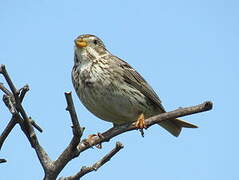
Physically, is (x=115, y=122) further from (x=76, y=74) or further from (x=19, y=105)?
(x=19, y=105)

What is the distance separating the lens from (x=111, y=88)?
6367 mm

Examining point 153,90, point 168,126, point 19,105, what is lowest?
point 168,126

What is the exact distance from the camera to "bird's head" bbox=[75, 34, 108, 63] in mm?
6968

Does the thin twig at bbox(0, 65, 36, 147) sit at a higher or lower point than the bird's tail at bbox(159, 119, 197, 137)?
higher

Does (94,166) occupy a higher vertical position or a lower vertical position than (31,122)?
lower

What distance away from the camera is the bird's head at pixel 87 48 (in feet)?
22.9

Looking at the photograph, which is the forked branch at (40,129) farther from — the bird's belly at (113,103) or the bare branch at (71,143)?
the bird's belly at (113,103)

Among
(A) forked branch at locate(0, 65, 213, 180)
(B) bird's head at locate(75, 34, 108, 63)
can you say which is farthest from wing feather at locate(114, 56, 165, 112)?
(A) forked branch at locate(0, 65, 213, 180)

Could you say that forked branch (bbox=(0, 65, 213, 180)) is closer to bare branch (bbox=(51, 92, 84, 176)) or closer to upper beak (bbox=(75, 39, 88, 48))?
bare branch (bbox=(51, 92, 84, 176))

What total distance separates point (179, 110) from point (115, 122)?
3011mm

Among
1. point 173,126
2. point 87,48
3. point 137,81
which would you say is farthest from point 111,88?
point 173,126

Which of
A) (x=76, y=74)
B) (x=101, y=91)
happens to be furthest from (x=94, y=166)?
(x=76, y=74)

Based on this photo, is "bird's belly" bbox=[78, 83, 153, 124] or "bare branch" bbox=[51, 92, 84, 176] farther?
"bird's belly" bbox=[78, 83, 153, 124]

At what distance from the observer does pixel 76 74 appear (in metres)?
6.74
